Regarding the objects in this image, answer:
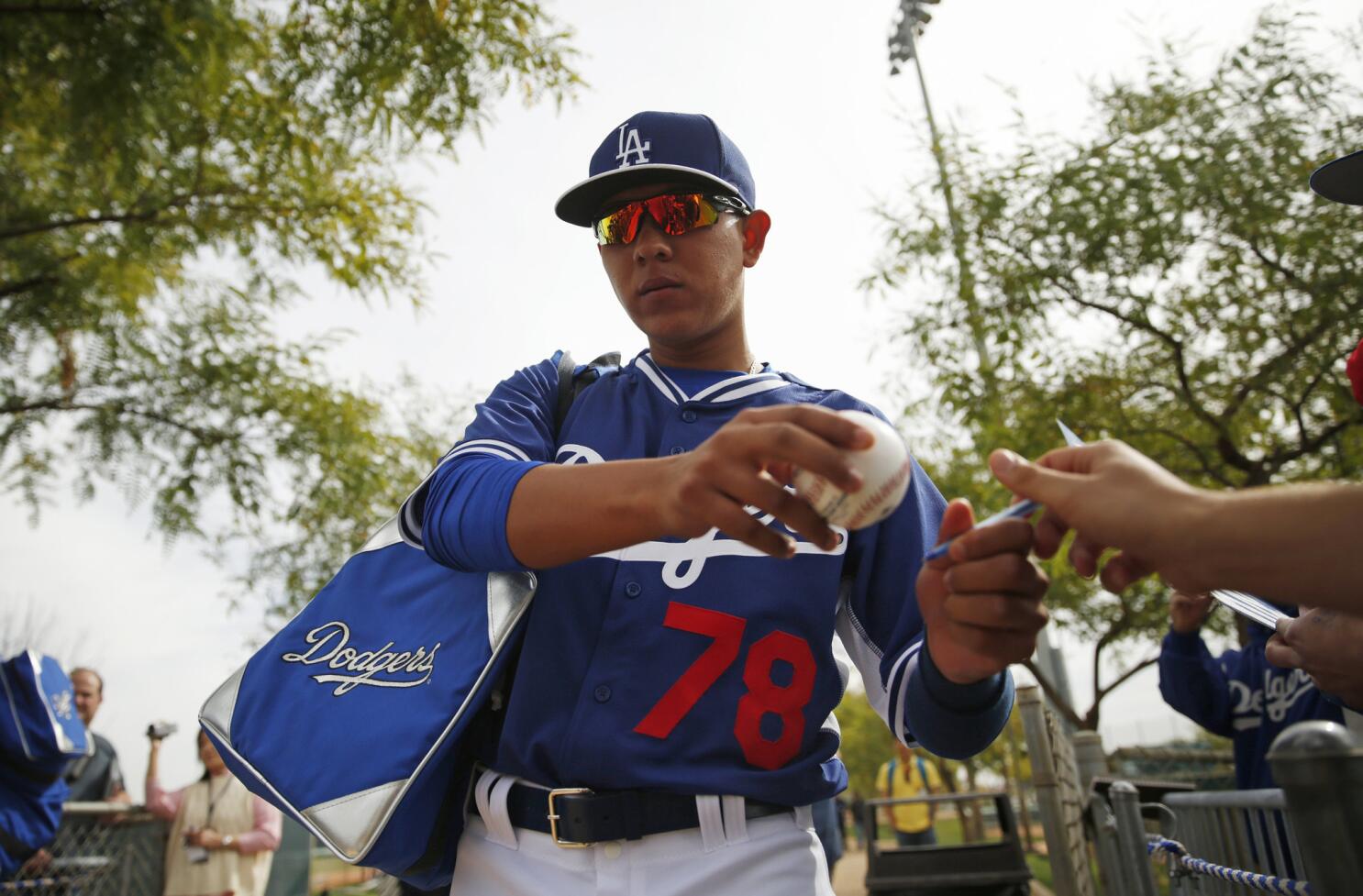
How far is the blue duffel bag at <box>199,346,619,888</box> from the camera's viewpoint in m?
1.70

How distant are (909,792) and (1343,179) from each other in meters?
14.5

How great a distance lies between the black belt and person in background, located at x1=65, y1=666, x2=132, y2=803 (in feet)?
22.8

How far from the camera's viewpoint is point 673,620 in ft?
5.99

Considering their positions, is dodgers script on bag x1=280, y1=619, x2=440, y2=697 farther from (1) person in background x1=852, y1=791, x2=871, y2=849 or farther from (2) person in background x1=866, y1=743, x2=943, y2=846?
(2) person in background x1=866, y1=743, x2=943, y2=846

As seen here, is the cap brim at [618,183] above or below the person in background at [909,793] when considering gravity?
above

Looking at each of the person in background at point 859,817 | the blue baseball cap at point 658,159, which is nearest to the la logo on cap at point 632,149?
the blue baseball cap at point 658,159

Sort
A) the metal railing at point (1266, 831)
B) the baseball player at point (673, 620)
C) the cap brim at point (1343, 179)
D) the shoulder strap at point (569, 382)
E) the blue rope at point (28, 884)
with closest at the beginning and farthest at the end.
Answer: the metal railing at point (1266, 831) < the baseball player at point (673, 620) < the shoulder strap at point (569, 382) < the cap brim at point (1343, 179) < the blue rope at point (28, 884)

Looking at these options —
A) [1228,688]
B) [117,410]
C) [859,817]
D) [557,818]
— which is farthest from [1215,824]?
[859,817]

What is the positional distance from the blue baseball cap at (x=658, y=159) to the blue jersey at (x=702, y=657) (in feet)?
1.74

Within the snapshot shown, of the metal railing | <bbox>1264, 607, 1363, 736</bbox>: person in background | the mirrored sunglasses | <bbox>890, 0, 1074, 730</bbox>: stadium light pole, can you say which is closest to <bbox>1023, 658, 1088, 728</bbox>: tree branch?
<bbox>890, 0, 1074, 730</bbox>: stadium light pole

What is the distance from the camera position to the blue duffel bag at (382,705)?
5.58 feet

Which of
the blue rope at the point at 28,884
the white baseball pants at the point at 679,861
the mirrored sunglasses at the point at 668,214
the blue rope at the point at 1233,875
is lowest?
the blue rope at the point at 28,884

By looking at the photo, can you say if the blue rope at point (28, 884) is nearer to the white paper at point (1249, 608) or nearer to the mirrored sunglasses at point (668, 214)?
the mirrored sunglasses at point (668, 214)

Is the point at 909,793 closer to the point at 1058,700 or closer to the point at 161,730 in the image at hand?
the point at 1058,700
